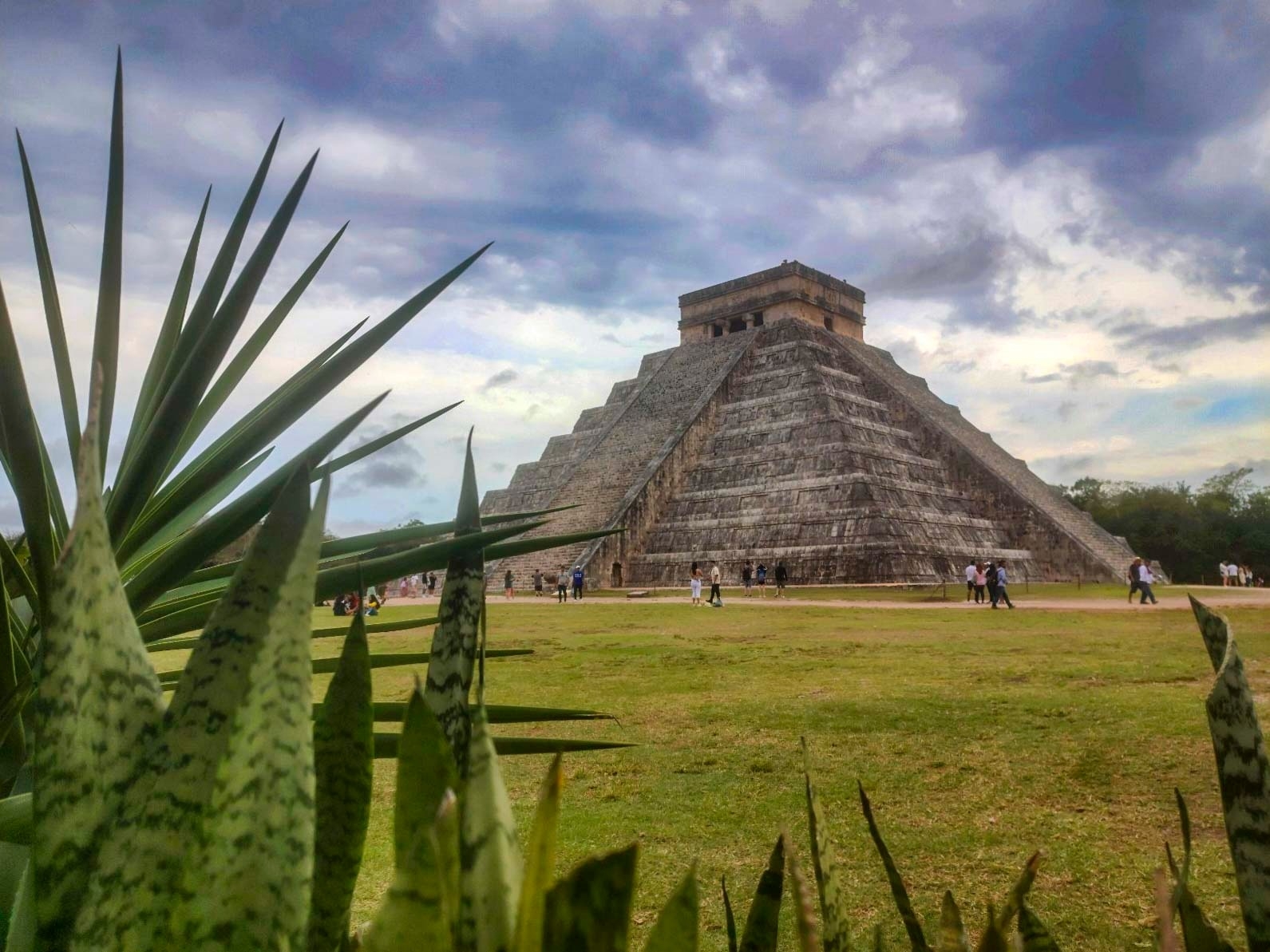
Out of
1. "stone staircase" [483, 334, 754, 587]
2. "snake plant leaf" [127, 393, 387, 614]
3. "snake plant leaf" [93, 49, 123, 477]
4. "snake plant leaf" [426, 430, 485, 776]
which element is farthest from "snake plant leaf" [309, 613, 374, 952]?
"stone staircase" [483, 334, 754, 587]

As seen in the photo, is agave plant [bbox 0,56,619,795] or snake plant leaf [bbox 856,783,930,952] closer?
snake plant leaf [bbox 856,783,930,952]

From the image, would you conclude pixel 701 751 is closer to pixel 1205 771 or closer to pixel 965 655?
pixel 1205 771

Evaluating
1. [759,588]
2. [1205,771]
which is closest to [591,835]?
[1205,771]

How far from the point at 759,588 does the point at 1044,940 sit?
906 inches

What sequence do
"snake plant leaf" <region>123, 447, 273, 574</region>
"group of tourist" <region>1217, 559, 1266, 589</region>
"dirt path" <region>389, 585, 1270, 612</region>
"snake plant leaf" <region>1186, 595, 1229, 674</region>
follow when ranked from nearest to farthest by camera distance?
"snake plant leaf" <region>1186, 595, 1229, 674</region>, "snake plant leaf" <region>123, 447, 273, 574</region>, "dirt path" <region>389, 585, 1270, 612</region>, "group of tourist" <region>1217, 559, 1266, 589</region>

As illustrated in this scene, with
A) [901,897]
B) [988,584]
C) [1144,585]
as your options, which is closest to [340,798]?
[901,897]

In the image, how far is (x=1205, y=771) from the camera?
15.2ft

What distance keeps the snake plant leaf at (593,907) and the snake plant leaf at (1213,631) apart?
52 centimetres

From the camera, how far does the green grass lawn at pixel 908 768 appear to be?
3.30 metres

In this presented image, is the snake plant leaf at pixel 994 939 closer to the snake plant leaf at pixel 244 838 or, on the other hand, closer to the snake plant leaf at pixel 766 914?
the snake plant leaf at pixel 766 914

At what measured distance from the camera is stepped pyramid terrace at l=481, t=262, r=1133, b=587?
2430 cm

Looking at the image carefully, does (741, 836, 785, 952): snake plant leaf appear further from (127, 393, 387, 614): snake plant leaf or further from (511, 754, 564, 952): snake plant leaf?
(127, 393, 387, 614): snake plant leaf

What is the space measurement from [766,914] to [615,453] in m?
30.5

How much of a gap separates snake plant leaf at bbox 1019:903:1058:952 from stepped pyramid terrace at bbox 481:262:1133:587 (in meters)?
20.6
